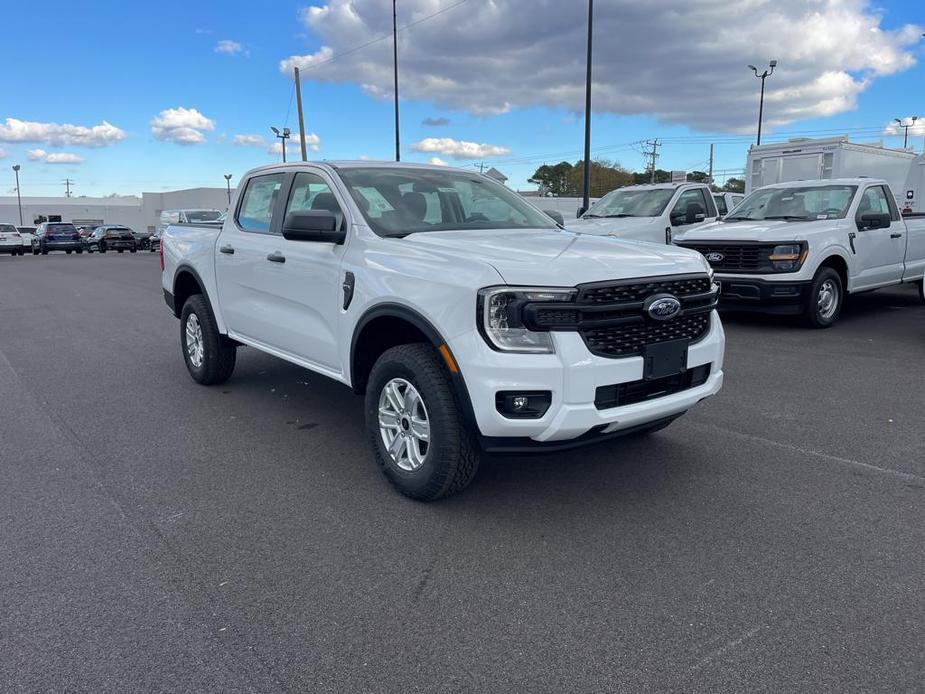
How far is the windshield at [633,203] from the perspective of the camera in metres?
12.3

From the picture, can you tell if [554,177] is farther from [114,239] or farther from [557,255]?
[557,255]

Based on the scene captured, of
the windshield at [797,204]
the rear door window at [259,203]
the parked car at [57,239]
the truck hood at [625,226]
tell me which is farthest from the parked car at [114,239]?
the rear door window at [259,203]

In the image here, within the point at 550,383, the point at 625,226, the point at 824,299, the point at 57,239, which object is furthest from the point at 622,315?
the point at 57,239

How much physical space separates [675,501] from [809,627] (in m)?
1.22

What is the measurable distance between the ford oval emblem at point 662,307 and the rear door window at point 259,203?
3.05 m

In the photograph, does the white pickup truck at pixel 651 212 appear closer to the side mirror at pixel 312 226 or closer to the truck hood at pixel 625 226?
the truck hood at pixel 625 226

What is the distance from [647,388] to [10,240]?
40.6 meters

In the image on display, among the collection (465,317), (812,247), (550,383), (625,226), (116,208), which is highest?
(116,208)

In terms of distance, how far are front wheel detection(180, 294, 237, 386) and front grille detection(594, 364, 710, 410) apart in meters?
3.96

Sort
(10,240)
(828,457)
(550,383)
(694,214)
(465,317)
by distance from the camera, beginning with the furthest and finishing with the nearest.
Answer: (10,240) → (694,214) → (828,457) → (465,317) → (550,383)

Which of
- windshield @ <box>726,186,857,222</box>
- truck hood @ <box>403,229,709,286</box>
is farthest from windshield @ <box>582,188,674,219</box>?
truck hood @ <box>403,229,709,286</box>

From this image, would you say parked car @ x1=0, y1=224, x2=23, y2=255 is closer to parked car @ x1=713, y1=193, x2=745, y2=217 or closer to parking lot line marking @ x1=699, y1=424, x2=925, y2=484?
parked car @ x1=713, y1=193, x2=745, y2=217

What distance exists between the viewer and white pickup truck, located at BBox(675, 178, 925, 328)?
8898 millimetres

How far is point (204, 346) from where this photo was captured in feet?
21.0
